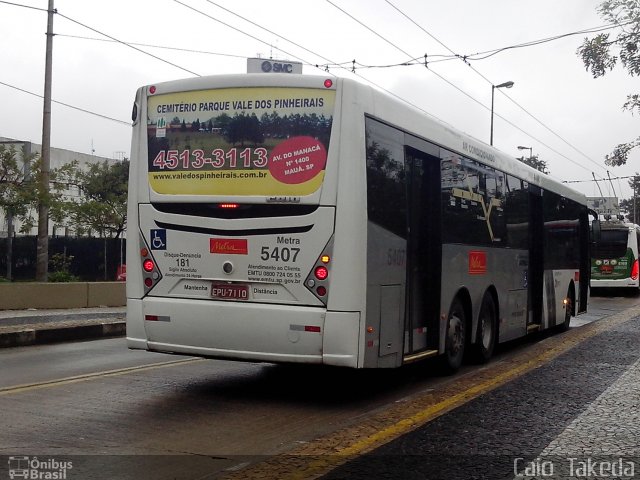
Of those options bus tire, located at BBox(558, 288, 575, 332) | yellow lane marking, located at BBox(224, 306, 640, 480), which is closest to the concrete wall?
bus tire, located at BBox(558, 288, 575, 332)

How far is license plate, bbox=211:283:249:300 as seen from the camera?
24.9ft

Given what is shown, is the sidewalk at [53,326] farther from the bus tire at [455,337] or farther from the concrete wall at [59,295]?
the bus tire at [455,337]

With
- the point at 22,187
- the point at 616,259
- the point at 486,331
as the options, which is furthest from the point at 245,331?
the point at 616,259

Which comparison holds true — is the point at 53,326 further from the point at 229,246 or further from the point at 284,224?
the point at 284,224

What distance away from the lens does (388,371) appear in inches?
405

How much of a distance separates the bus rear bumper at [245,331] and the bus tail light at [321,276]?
16 cm

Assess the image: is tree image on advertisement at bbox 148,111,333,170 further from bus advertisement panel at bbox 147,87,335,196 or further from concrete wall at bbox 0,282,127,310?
concrete wall at bbox 0,282,127,310

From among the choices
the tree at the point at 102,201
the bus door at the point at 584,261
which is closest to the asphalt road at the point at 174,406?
the bus door at the point at 584,261

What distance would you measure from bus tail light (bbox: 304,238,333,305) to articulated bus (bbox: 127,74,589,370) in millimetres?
13

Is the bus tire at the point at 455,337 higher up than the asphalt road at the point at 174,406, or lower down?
higher up

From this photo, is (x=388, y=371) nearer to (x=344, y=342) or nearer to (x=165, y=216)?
(x=344, y=342)

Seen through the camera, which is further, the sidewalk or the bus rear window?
the bus rear window

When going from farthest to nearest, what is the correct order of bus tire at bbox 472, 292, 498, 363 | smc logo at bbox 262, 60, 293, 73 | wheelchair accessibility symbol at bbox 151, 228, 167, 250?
smc logo at bbox 262, 60, 293, 73, bus tire at bbox 472, 292, 498, 363, wheelchair accessibility symbol at bbox 151, 228, 167, 250

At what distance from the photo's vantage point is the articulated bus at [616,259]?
3078 centimetres
